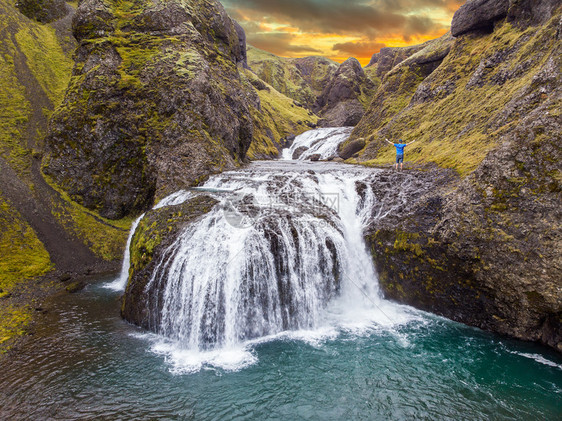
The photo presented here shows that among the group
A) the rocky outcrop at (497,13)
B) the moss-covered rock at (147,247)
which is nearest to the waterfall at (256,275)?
the moss-covered rock at (147,247)

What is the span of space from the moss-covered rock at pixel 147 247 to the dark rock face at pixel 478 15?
34509mm

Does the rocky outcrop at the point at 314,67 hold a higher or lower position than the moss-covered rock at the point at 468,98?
higher

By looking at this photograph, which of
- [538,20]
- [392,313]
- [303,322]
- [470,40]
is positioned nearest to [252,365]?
[303,322]

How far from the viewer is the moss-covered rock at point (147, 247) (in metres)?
13.0

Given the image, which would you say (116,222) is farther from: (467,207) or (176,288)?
(467,207)

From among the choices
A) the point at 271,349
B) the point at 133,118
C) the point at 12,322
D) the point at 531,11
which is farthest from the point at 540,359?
the point at 133,118

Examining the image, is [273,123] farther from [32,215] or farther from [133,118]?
[32,215]

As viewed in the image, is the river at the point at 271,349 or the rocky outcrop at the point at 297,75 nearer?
the river at the point at 271,349

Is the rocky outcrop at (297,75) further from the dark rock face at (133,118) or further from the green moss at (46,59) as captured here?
the dark rock face at (133,118)

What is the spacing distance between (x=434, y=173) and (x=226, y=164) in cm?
1691

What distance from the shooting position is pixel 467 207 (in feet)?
41.3

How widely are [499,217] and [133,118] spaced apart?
27.1 meters

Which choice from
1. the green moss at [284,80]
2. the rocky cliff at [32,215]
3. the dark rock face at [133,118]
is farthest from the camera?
the green moss at [284,80]

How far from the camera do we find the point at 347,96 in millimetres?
84250
